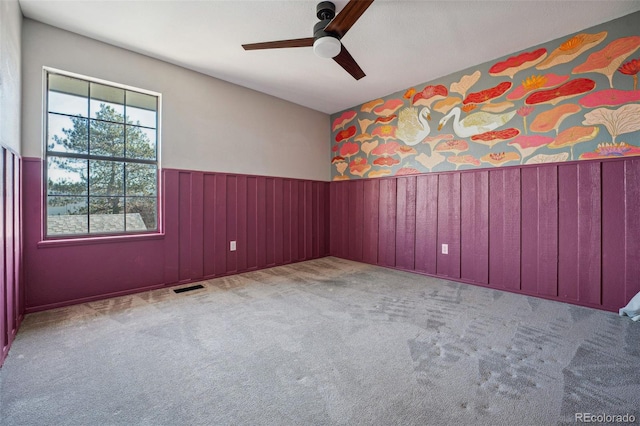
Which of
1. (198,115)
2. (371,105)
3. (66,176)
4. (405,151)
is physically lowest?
(66,176)

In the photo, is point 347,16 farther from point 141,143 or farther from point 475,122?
point 141,143

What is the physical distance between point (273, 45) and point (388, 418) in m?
2.93

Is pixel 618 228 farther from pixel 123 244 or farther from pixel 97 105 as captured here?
pixel 97 105

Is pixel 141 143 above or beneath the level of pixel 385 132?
beneath

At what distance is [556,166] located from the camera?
2.97 meters

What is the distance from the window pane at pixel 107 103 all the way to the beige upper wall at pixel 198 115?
0.15m

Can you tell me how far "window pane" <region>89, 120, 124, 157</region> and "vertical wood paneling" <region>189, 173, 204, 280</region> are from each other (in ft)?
2.82

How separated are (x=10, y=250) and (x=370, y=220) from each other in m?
4.29

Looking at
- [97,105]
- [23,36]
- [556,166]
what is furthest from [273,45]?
[556,166]

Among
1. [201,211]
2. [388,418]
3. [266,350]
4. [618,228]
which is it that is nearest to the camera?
[388,418]

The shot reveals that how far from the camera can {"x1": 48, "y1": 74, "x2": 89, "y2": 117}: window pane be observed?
110 inches

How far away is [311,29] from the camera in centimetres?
278

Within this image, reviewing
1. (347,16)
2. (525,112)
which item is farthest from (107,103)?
(525,112)

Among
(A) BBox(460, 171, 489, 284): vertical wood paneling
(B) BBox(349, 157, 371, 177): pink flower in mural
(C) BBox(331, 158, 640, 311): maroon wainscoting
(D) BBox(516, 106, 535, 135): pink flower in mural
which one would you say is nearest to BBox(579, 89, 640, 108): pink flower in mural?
(D) BBox(516, 106, 535, 135): pink flower in mural
